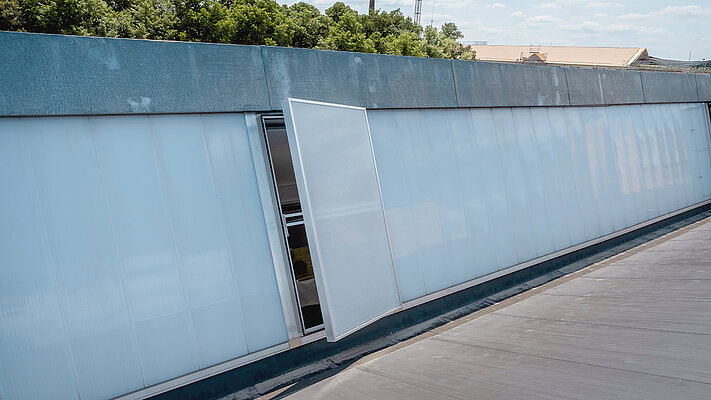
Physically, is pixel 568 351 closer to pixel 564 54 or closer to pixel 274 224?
pixel 274 224

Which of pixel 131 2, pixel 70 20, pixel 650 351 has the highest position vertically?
pixel 131 2

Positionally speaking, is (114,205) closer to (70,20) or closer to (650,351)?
(650,351)

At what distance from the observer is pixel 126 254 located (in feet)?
15.4

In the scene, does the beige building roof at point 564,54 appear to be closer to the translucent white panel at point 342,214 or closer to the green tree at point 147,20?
the green tree at point 147,20

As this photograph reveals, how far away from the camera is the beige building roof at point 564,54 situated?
73.1m

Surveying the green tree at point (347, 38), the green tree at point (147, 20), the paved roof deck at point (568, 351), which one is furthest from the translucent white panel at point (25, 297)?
the green tree at point (347, 38)

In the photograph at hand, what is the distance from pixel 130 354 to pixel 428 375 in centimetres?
271

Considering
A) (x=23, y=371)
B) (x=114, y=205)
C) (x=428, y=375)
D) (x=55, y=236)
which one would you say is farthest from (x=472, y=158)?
(x=23, y=371)

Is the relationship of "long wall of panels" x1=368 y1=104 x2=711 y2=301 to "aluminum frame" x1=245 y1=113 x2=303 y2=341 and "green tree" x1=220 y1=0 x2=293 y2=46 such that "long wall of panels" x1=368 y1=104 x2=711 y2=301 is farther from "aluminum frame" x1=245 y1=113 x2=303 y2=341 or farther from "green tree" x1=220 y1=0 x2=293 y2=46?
"green tree" x1=220 y1=0 x2=293 y2=46

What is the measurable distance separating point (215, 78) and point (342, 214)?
1905 mm

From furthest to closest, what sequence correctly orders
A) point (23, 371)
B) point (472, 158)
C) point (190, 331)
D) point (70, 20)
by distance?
point (70, 20), point (472, 158), point (190, 331), point (23, 371)

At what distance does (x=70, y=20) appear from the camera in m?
26.9

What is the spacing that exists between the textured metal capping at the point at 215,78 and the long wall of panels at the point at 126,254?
0.17 m

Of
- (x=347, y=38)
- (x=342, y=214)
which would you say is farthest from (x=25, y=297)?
(x=347, y=38)
